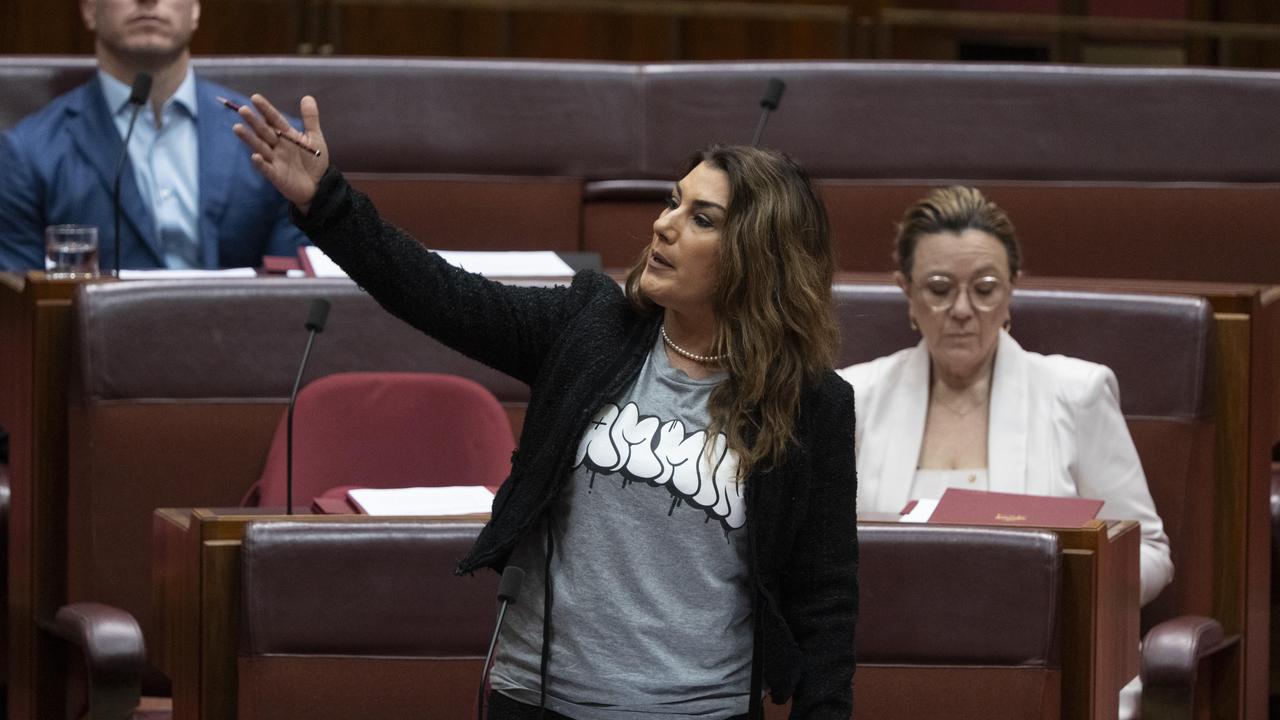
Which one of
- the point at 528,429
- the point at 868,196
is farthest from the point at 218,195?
the point at 528,429

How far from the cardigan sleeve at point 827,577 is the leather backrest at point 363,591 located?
22 centimetres

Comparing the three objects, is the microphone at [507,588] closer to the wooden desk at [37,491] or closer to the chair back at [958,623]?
the chair back at [958,623]

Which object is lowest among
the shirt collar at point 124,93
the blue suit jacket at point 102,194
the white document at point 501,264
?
the white document at point 501,264

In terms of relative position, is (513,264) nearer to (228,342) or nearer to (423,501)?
(228,342)

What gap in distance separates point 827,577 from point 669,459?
87 mm

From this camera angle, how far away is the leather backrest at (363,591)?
86 centimetres

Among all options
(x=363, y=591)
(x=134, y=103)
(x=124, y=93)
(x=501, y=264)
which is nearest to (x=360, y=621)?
(x=363, y=591)

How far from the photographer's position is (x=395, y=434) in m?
1.13

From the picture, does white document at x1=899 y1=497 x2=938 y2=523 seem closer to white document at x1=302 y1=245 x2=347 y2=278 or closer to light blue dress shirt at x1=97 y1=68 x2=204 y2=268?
white document at x1=302 y1=245 x2=347 y2=278

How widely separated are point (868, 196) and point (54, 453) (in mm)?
716

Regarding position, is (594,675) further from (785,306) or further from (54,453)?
(54,453)

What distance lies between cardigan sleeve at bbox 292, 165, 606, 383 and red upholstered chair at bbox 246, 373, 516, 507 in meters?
0.40

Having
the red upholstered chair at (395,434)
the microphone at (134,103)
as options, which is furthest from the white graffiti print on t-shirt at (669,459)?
the microphone at (134,103)

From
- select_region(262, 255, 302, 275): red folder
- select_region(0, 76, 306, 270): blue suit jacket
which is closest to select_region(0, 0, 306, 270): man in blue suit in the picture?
select_region(0, 76, 306, 270): blue suit jacket
